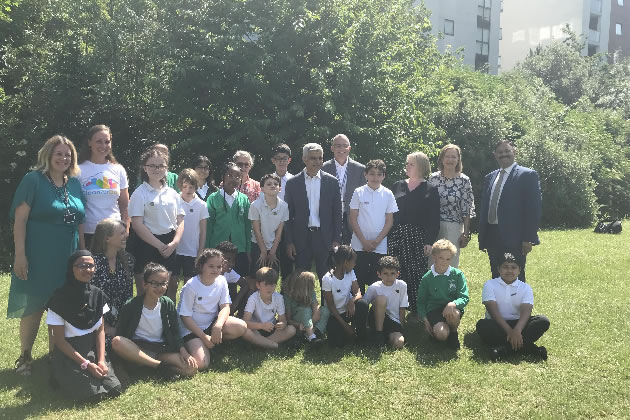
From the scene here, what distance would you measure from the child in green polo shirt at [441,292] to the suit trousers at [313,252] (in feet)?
3.75

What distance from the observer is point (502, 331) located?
227 inches

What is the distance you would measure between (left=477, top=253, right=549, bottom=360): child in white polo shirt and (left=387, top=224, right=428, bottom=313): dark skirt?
940mm

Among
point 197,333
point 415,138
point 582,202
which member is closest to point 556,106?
point 582,202

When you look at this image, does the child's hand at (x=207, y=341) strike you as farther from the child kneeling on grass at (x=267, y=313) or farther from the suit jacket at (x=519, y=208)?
the suit jacket at (x=519, y=208)

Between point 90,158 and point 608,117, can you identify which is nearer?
point 90,158

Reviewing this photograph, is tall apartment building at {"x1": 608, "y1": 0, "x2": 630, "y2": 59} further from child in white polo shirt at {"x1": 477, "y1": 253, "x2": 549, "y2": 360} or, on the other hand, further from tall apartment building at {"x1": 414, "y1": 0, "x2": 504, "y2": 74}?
child in white polo shirt at {"x1": 477, "y1": 253, "x2": 549, "y2": 360}

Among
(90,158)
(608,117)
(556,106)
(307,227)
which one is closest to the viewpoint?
(90,158)

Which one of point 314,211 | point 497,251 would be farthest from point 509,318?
point 314,211

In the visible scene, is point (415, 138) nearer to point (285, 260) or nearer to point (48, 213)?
point (285, 260)

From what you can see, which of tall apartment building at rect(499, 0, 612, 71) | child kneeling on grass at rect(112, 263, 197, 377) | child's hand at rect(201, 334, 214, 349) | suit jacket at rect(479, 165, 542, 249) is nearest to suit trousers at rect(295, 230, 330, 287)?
child's hand at rect(201, 334, 214, 349)

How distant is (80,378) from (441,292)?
355cm

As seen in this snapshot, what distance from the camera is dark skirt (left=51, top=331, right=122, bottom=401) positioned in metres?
4.64

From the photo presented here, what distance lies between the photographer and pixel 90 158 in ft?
18.1

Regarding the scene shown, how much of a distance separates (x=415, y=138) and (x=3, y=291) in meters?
9.79
